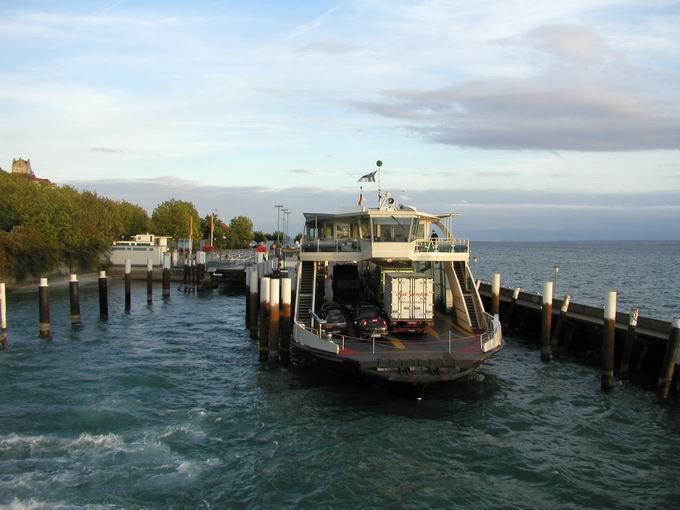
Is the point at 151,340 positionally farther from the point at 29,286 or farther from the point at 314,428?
the point at 29,286

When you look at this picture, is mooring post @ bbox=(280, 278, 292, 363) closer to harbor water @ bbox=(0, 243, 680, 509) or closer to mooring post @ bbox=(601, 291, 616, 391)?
harbor water @ bbox=(0, 243, 680, 509)

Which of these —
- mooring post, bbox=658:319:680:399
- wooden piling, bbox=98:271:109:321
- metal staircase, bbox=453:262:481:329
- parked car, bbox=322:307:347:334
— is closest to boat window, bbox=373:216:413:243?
metal staircase, bbox=453:262:481:329

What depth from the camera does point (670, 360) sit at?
2131 centimetres

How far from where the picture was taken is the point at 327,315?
2503cm

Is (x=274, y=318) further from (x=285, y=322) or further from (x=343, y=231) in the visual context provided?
(x=343, y=231)

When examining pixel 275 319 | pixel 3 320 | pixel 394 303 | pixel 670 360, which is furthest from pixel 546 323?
pixel 3 320

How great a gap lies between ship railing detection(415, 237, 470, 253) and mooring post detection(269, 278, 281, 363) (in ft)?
22.9

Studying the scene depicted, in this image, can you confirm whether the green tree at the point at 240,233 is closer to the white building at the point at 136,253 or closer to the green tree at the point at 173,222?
the green tree at the point at 173,222

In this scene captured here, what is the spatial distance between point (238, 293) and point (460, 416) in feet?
143

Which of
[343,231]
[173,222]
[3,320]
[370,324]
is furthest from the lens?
[173,222]

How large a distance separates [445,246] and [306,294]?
684 cm

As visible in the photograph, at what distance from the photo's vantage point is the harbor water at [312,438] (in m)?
14.5

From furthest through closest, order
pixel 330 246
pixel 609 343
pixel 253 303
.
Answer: pixel 253 303 < pixel 330 246 < pixel 609 343

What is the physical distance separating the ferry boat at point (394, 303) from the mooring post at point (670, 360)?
5.81 meters
